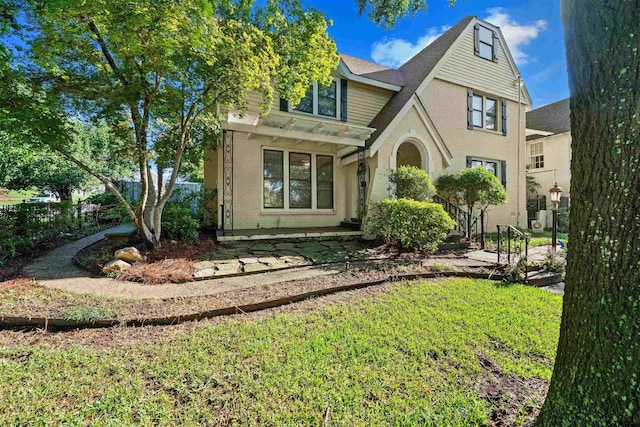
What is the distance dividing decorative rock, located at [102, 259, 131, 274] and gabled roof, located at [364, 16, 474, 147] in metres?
7.54

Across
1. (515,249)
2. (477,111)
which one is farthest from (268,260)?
(477,111)

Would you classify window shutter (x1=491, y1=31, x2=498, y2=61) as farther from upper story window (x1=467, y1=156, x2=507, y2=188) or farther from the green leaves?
the green leaves

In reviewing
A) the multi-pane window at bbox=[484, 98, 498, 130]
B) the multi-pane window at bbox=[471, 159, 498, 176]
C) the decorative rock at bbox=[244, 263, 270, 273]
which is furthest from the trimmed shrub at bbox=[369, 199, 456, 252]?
the multi-pane window at bbox=[484, 98, 498, 130]

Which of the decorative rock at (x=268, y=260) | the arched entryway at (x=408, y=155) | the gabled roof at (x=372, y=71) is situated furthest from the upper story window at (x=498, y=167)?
the decorative rock at (x=268, y=260)

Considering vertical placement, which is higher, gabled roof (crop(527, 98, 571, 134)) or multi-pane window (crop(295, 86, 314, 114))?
gabled roof (crop(527, 98, 571, 134))

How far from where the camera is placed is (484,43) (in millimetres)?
12273

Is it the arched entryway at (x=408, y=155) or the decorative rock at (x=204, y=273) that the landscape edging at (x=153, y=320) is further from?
the arched entryway at (x=408, y=155)

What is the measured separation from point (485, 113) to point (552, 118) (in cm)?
861

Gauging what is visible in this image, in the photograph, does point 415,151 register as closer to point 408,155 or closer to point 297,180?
point 408,155

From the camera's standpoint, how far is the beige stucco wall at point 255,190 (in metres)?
9.03

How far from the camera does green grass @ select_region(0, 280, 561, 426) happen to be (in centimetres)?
204

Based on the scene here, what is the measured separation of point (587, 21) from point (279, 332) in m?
3.66

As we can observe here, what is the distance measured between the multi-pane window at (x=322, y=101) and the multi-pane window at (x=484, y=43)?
23.2ft

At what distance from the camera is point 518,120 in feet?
43.5
